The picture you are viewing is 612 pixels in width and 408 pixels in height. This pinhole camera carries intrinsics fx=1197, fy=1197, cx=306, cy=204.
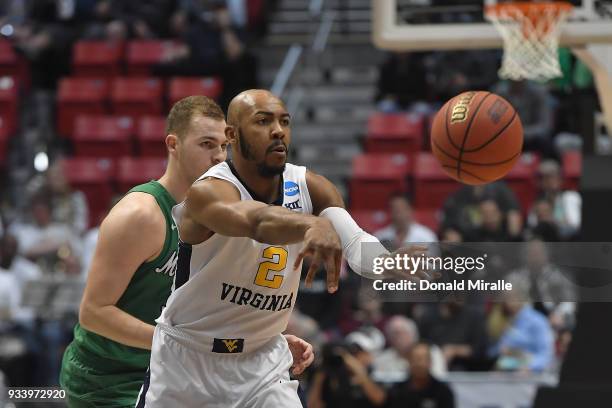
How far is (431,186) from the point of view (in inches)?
472

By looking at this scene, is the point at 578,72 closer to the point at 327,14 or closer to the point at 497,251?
the point at 497,251

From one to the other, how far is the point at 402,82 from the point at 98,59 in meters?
3.87

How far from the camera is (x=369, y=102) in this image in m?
14.1

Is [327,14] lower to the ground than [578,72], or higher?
lower

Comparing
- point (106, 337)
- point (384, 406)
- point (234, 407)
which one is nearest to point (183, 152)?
point (106, 337)

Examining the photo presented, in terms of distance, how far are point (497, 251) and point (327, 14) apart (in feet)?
33.5

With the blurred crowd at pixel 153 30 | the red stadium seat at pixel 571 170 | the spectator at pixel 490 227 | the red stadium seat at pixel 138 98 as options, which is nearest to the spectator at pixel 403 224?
the spectator at pixel 490 227

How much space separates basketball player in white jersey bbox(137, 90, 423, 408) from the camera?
3986mm

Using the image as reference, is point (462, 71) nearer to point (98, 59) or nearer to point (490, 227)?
point (490, 227)

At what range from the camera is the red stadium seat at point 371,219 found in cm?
1137

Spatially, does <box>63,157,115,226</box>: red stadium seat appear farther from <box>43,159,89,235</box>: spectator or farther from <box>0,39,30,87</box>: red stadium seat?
<box>0,39,30,87</box>: red stadium seat

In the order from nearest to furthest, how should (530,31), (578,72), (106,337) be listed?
(106,337)
(530,31)
(578,72)

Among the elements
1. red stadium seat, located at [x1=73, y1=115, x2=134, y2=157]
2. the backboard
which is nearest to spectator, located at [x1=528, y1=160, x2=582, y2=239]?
the backboard

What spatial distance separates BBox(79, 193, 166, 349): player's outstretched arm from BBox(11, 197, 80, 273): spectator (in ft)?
19.4
